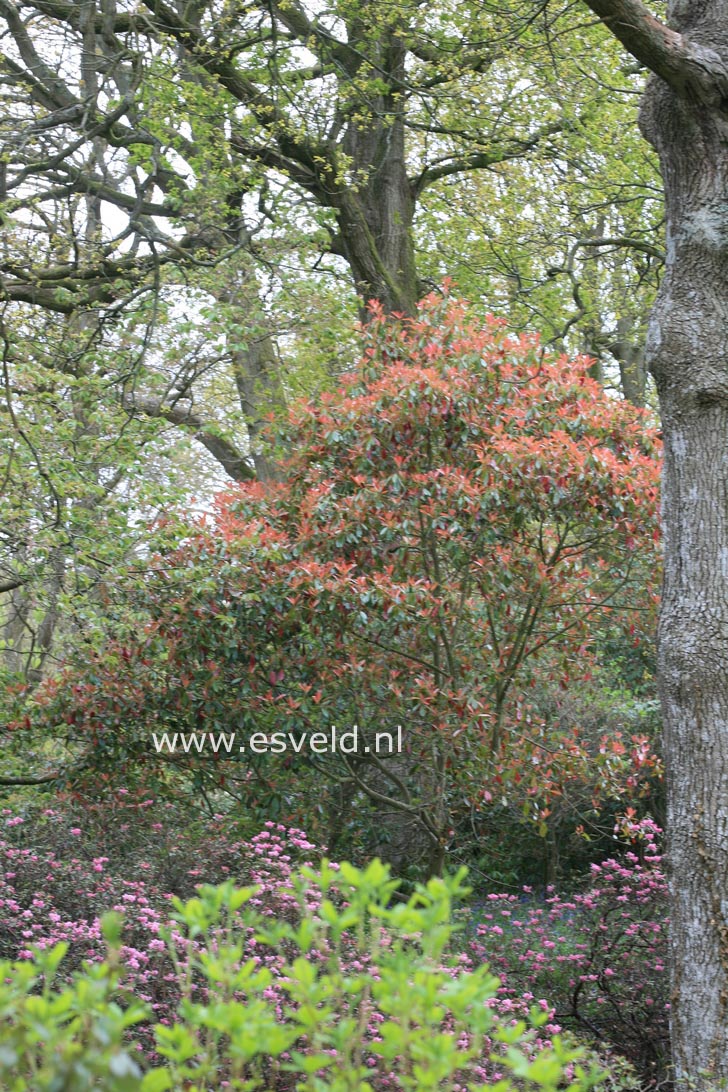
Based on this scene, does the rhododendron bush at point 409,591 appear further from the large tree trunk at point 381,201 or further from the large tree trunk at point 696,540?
the large tree trunk at point 381,201

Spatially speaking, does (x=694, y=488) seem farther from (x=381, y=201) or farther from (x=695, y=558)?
(x=381, y=201)

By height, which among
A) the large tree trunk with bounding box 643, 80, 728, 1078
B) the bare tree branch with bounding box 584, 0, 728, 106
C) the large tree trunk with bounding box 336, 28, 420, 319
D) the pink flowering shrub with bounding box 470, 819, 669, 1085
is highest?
the large tree trunk with bounding box 336, 28, 420, 319

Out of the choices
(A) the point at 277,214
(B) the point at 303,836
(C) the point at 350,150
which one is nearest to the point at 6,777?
(B) the point at 303,836

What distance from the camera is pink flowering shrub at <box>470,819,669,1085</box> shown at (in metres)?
5.75

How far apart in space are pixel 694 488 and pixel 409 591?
1.75 meters

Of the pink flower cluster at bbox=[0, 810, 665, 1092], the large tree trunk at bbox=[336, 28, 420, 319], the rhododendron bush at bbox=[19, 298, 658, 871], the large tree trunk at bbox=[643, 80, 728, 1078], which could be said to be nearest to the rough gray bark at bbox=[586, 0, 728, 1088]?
the large tree trunk at bbox=[643, 80, 728, 1078]

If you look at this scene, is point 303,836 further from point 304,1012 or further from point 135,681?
point 304,1012

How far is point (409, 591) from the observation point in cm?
618

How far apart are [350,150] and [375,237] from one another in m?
0.98

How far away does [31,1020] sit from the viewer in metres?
1.47

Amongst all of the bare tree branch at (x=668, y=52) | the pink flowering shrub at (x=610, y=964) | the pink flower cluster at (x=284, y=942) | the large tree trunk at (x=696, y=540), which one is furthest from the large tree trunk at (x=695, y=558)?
the pink flowering shrub at (x=610, y=964)

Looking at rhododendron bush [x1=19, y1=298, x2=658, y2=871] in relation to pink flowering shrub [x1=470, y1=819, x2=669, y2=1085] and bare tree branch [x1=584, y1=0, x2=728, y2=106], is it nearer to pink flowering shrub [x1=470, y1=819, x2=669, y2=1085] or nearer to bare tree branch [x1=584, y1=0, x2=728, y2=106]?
pink flowering shrub [x1=470, y1=819, x2=669, y2=1085]

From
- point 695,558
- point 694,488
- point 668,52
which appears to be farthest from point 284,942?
point 668,52

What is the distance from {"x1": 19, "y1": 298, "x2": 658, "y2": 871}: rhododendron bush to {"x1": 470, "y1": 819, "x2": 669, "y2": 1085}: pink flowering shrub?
27.9 inches
